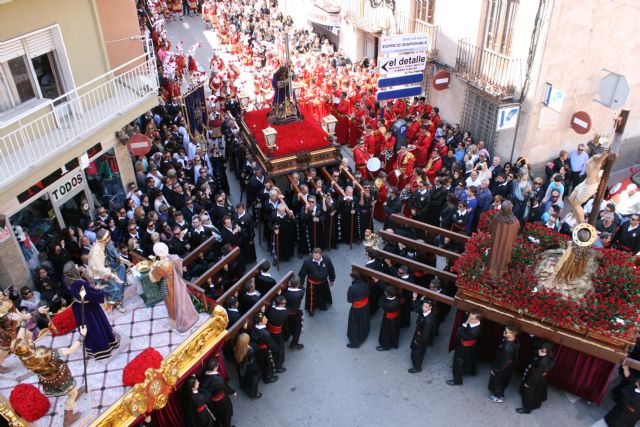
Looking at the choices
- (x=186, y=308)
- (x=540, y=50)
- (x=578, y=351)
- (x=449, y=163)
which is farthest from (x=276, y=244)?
(x=540, y=50)

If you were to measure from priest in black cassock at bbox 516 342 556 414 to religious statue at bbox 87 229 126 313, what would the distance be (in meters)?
6.71

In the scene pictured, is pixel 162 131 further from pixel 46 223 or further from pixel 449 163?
pixel 449 163

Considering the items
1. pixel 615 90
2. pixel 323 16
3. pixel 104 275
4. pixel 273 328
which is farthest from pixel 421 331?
pixel 323 16

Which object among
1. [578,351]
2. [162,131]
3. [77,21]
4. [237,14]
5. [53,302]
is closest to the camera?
[578,351]

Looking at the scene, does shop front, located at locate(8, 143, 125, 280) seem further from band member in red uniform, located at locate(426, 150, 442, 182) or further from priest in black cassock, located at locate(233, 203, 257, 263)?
band member in red uniform, located at locate(426, 150, 442, 182)

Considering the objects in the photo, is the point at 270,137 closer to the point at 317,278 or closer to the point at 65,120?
the point at 317,278

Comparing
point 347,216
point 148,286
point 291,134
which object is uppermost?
point 148,286

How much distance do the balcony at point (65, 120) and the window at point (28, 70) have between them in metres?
0.35

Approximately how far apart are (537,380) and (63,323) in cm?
759

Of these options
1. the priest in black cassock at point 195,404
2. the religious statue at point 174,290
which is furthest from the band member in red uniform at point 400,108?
the priest in black cassock at point 195,404

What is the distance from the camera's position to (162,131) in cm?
1614

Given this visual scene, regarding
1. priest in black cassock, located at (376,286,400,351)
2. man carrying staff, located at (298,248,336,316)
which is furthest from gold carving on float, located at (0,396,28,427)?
priest in black cassock, located at (376,286,400,351)

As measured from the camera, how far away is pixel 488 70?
14.8 m

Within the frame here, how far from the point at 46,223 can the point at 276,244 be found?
5085 mm
